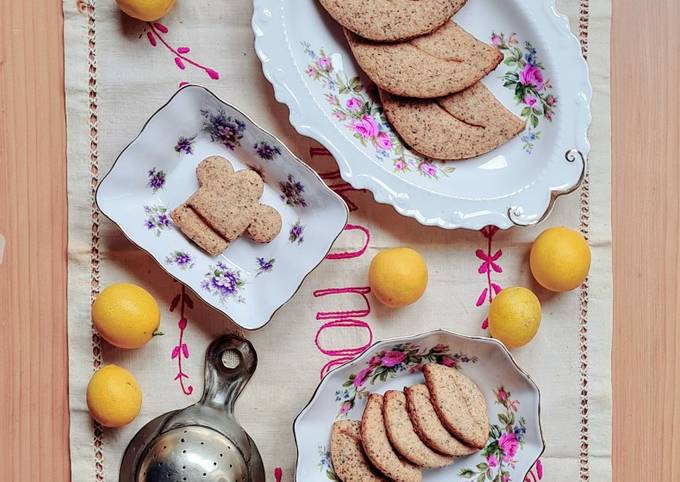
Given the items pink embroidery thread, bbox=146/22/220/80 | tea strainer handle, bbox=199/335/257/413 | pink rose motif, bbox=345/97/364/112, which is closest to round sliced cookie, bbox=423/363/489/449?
tea strainer handle, bbox=199/335/257/413

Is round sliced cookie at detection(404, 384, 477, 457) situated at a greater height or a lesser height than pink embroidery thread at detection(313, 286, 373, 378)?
lesser

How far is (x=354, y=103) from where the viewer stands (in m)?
0.97

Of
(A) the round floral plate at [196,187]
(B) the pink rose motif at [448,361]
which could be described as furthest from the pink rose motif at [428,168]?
(B) the pink rose motif at [448,361]

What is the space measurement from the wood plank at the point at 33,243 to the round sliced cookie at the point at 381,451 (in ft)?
1.18

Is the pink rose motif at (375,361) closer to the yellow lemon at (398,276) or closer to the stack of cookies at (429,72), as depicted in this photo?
the yellow lemon at (398,276)

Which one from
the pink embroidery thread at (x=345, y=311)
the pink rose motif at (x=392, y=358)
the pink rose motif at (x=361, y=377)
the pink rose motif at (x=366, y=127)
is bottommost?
the pink rose motif at (x=361, y=377)

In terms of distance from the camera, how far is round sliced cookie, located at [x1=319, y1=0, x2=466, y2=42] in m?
0.93

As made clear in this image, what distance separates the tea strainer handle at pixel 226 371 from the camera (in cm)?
98

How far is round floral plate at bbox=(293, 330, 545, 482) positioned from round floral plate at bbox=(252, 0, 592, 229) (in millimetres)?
147

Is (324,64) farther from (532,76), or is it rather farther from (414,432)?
(414,432)

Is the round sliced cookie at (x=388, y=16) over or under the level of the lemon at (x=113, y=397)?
over

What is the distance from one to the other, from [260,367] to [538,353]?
13.2 inches

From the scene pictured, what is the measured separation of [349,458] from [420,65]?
1.50 feet

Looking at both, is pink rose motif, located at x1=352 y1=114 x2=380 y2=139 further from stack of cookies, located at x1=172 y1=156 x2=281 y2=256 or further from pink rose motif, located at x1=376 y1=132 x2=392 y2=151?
stack of cookies, located at x1=172 y1=156 x2=281 y2=256
